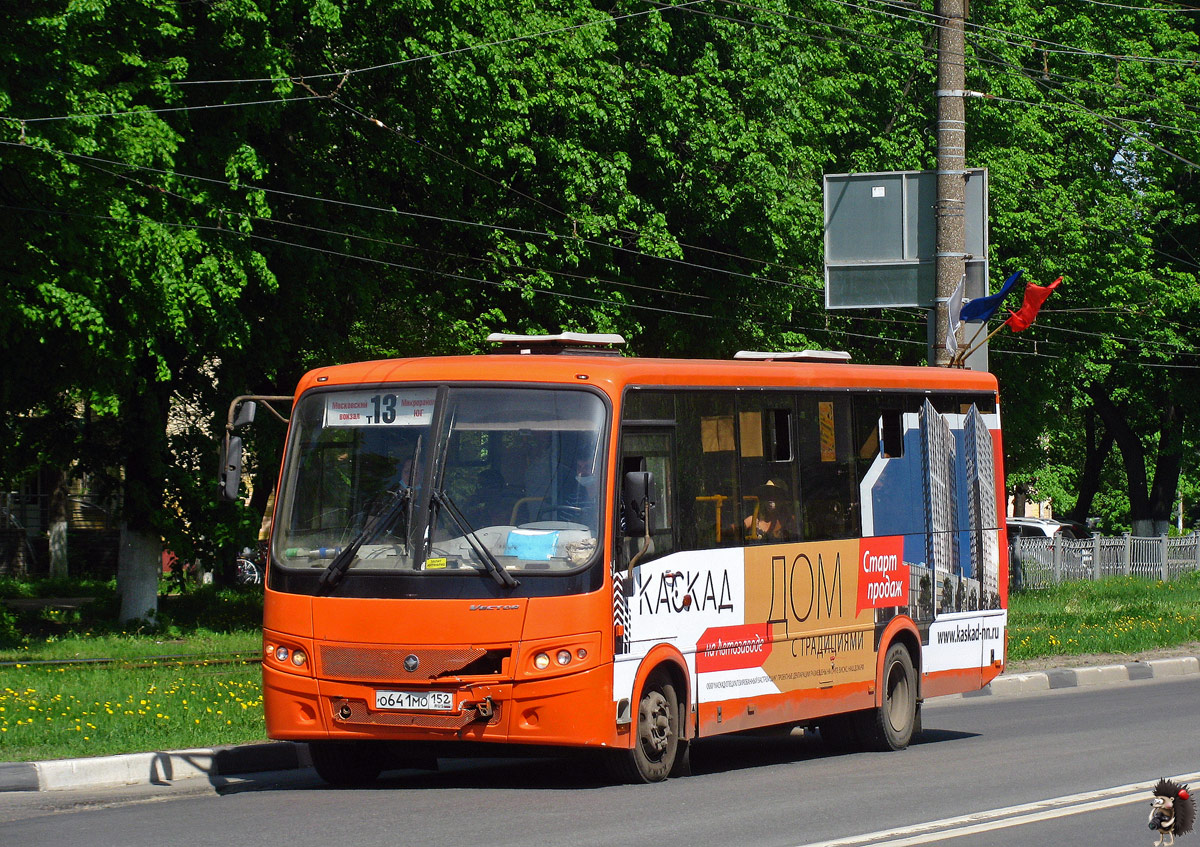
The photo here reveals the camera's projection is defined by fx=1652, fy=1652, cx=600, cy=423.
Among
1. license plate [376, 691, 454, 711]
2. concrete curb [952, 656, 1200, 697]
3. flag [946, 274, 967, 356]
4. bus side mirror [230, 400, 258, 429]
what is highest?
flag [946, 274, 967, 356]

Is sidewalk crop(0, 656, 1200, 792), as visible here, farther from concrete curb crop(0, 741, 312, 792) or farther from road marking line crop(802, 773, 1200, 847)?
road marking line crop(802, 773, 1200, 847)

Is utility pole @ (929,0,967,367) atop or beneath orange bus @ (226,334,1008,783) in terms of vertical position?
atop

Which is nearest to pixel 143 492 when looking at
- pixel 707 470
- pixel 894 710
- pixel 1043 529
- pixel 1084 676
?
pixel 1084 676

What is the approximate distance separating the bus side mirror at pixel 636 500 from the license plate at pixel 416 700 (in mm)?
1516

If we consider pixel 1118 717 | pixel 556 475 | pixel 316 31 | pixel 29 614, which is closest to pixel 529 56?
pixel 316 31

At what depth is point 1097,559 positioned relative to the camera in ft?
136

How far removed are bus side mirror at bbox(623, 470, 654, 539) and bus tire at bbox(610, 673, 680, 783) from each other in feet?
3.49

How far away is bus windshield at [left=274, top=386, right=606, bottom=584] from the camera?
10.1 m

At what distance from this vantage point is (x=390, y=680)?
32.9 feet

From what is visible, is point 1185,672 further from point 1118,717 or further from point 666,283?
point 666,283

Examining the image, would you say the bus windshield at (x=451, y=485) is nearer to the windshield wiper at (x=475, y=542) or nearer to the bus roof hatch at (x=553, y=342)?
the windshield wiper at (x=475, y=542)

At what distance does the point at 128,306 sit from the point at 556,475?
1151cm

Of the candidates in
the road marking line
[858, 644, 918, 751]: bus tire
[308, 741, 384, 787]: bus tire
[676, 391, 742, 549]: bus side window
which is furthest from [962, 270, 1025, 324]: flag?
[308, 741, 384, 787]: bus tire

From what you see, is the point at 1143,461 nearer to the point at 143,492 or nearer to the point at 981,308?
the point at 143,492
